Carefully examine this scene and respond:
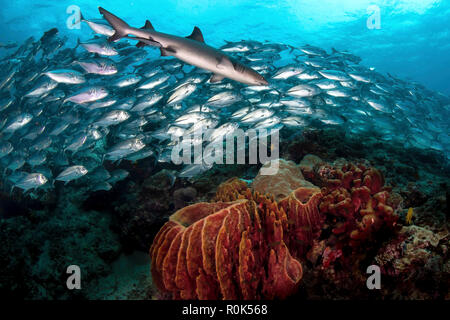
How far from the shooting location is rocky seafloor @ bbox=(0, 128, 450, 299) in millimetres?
2525

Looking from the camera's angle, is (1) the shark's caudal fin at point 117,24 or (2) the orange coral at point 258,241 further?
(1) the shark's caudal fin at point 117,24

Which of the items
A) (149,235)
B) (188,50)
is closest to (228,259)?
(188,50)

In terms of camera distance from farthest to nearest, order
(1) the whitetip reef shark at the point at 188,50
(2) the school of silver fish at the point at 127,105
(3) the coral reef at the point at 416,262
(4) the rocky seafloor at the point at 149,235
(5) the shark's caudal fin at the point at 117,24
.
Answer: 1. (2) the school of silver fish at the point at 127,105
2. (5) the shark's caudal fin at the point at 117,24
3. (1) the whitetip reef shark at the point at 188,50
4. (4) the rocky seafloor at the point at 149,235
5. (3) the coral reef at the point at 416,262

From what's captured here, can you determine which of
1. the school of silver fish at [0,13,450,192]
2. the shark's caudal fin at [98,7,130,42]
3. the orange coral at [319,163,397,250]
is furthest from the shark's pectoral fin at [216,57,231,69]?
the school of silver fish at [0,13,450,192]

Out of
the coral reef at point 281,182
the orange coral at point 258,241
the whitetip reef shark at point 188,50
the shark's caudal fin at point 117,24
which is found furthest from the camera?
the coral reef at point 281,182

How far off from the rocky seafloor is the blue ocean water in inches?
603

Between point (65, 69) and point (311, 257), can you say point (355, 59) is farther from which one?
point (65, 69)

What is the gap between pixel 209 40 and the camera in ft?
105

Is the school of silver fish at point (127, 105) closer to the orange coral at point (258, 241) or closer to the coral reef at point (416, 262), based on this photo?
the orange coral at point (258, 241)

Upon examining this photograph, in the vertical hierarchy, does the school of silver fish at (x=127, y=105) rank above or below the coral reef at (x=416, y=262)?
above

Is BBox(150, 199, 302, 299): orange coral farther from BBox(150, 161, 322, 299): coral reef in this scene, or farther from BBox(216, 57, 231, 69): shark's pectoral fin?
BBox(216, 57, 231, 69): shark's pectoral fin

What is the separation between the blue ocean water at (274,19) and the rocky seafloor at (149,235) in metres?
15.3

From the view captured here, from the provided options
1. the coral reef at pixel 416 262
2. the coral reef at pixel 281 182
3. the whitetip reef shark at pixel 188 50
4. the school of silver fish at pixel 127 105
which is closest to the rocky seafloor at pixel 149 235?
the coral reef at pixel 416 262

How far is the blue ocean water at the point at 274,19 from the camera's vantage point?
23969mm
